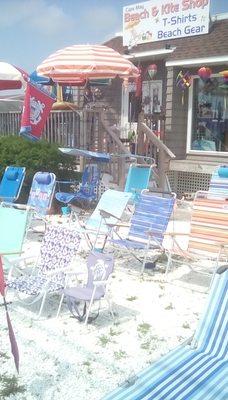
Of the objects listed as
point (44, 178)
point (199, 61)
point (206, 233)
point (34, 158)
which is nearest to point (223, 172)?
point (206, 233)

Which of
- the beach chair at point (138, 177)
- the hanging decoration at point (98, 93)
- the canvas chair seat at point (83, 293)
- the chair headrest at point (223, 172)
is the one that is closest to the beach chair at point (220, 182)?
the chair headrest at point (223, 172)

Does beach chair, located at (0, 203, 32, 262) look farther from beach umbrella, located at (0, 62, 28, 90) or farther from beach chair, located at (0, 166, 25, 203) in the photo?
beach umbrella, located at (0, 62, 28, 90)

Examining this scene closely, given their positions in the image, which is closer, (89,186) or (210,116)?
(89,186)

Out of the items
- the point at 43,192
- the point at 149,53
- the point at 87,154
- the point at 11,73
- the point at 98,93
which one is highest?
the point at 149,53

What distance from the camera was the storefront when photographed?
12.2 m

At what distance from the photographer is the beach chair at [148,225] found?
6.06m

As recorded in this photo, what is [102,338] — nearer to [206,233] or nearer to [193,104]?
[206,233]

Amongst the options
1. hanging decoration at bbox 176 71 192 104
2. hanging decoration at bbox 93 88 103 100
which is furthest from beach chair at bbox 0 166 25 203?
hanging decoration at bbox 93 88 103 100

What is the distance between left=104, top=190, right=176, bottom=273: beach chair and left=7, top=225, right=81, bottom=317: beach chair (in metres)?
1.24

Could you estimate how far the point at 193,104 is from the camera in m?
13.1

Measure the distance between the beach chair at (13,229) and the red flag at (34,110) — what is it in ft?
11.6

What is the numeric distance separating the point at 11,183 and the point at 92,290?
5.13 metres

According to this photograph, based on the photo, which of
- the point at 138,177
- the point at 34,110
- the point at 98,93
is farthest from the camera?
the point at 98,93

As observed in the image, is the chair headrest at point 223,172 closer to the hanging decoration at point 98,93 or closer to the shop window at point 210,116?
the shop window at point 210,116
